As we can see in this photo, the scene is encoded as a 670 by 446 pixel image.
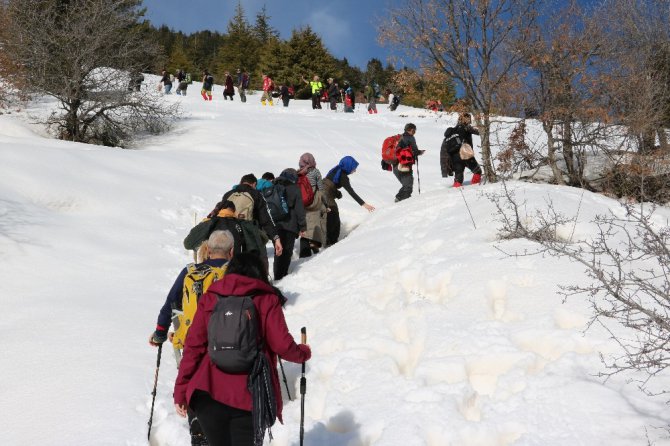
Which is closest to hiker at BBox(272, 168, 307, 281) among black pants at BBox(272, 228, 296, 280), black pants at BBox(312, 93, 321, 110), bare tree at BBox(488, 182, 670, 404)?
black pants at BBox(272, 228, 296, 280)

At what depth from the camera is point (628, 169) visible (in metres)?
9.15

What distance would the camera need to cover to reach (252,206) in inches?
268

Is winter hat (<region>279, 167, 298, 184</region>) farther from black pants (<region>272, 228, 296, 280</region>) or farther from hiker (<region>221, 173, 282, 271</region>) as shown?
black pants (<region>272, 228, 296, 280</region>)

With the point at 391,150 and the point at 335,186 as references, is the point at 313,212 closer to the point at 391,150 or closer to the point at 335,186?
the point at 335,186

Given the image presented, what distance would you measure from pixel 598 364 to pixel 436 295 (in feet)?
5.95

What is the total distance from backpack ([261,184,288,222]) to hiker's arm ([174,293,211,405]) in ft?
14.8

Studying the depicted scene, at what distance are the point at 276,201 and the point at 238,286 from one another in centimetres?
462

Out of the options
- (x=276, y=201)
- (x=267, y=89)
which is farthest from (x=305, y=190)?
(x=267, y=89)

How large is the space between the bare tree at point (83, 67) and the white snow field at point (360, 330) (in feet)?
24.9

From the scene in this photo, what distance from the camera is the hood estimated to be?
2.77m

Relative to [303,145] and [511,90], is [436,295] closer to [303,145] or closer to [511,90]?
[511,90]

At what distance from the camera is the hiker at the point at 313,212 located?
26.9 ft

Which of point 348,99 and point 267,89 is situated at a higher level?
point 267,89

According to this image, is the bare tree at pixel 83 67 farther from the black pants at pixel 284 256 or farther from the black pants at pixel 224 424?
the black pants at pixel 224 424
